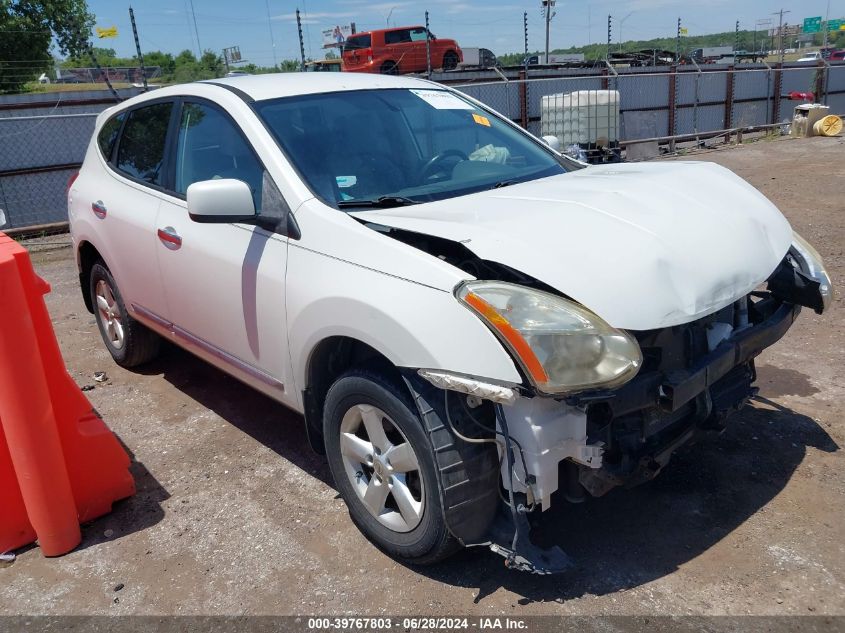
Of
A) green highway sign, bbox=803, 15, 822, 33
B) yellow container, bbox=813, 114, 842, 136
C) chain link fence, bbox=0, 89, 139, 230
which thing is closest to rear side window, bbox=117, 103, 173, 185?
chain link fence, bbox=0, 89, 139, 230

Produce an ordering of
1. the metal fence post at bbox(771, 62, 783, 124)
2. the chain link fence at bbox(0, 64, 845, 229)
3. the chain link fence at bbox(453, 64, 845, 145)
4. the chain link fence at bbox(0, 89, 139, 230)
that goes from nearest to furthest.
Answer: the chain link fence at bbox(0, 89, 139, 230), the chain link fence at bbox(0, 64, 845, 229), the chain link fence at bbox(453, 64, 845, 145), the metal fence post at bbox(771, 62, 783, 124)

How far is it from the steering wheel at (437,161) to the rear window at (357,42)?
21983mm

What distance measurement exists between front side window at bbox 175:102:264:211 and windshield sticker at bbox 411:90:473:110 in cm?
106

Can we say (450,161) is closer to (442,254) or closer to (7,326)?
(442,254)

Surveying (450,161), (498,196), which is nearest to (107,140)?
(450,161)

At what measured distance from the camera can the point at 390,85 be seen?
3.93 meters

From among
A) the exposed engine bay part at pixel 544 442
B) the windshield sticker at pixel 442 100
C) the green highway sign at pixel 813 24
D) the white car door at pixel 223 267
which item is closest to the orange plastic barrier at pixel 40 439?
the white car door at pixel 223 267

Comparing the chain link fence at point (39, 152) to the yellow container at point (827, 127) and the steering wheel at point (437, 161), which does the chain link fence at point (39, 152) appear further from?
the yellow container at point (827, 127)

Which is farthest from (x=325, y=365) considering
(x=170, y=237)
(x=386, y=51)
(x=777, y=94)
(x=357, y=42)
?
(x=777, y=94)

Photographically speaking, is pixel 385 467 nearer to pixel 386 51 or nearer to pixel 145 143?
pixel 145 143

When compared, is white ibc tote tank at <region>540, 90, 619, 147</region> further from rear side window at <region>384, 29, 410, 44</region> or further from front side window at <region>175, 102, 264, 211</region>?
front side window at <region>175, 102, 264, 211</region>

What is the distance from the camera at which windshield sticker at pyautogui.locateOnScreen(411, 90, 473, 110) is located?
3.95 m

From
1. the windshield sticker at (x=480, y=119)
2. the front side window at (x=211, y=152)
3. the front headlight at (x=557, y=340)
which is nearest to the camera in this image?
the front headlight at (x=557, y=340)

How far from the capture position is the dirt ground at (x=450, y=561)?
268 cm
